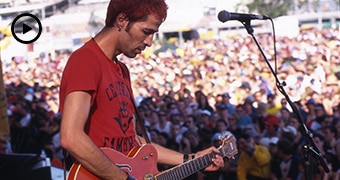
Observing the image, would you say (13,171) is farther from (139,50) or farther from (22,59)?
(22,59)

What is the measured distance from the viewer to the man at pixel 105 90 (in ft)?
10.8

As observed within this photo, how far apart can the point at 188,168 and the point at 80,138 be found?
870 mm

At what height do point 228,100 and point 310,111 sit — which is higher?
point 310,111

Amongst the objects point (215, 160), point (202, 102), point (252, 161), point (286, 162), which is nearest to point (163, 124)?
point (202, 102)

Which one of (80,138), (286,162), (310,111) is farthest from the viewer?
(310,111)

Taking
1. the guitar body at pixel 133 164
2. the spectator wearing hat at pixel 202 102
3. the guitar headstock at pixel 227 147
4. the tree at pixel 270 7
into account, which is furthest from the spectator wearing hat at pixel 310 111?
the tree at pixel 270 7

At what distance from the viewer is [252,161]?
28.2 feet

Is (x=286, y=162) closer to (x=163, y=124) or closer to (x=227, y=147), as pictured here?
(x=163, y=124)

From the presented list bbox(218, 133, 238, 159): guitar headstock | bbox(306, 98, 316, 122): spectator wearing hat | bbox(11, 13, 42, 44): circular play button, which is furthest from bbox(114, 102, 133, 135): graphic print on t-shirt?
bbox(306, 98, 316, 122): spectator wearing hat

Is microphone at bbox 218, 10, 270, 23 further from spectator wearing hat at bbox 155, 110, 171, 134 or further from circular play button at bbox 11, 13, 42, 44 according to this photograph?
spectator wearing hat at bbox 155, 110, 171, 134

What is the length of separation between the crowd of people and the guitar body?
69 centimetres

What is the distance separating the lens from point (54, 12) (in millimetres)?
14664

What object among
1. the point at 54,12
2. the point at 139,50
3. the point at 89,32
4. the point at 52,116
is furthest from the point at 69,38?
the point at 139,50

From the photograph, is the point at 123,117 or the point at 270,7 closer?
the point at 123,117
